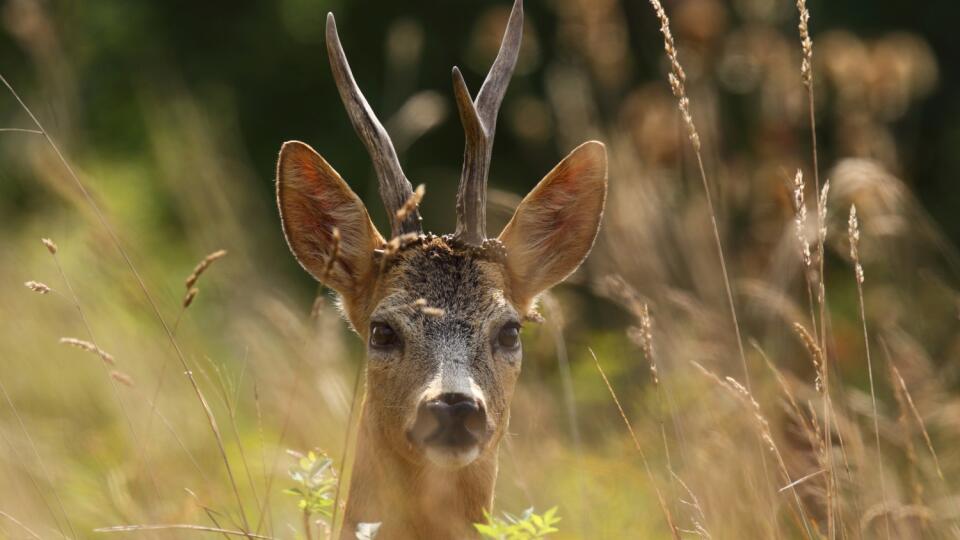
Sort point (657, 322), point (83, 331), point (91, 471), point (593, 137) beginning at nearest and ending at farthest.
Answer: point (91, 471) < point (657, 322) < point (83, 331) < point (593, 137)

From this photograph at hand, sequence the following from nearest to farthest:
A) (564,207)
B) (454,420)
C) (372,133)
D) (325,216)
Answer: (454,420) < (372,133) < (325,216) < (564,207)

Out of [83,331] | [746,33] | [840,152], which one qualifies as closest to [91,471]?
[83,331]

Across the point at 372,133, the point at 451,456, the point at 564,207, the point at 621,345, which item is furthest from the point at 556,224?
the point at 621,345

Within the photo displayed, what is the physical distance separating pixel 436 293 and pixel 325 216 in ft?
1.73

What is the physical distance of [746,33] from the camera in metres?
8.38

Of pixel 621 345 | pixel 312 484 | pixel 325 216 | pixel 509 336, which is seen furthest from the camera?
Answer: pixel 621 345

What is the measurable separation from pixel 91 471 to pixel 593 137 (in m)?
3.27

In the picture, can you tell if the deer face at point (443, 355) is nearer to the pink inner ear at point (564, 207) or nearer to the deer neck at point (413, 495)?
the deer neck at point (413, 495)

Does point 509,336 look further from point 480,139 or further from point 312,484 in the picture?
point 312,484

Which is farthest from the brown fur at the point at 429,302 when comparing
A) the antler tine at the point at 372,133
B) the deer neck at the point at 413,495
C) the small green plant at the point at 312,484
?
the small green plant at the point at 312,484

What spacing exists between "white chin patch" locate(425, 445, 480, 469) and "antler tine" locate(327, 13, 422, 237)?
0.69m

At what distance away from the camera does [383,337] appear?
433cm

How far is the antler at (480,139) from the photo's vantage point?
4324 millimetres

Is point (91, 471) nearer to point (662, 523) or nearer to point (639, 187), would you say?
point (662, 523)
